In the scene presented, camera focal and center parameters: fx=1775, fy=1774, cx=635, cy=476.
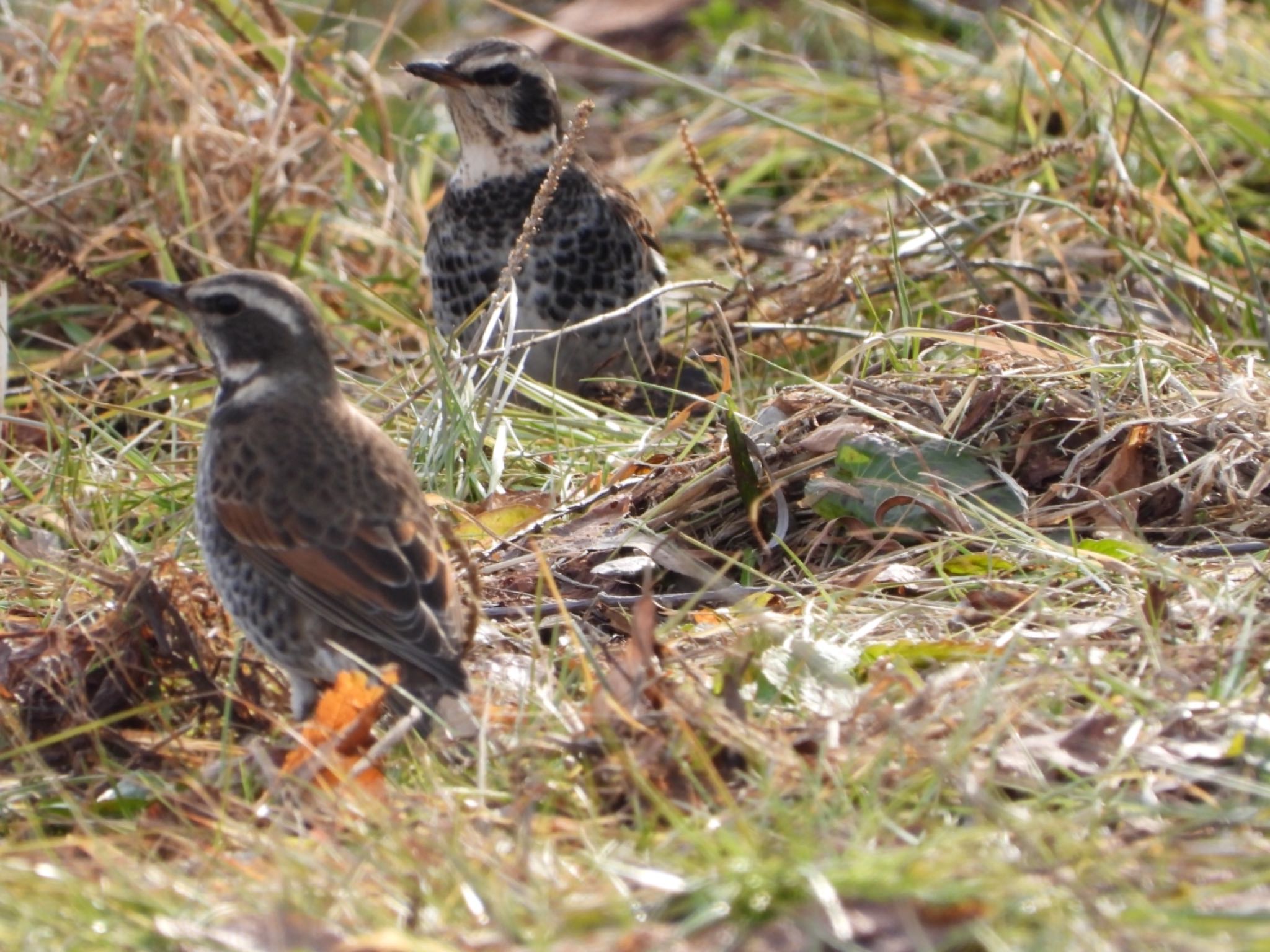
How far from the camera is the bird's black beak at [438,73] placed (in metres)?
6.09

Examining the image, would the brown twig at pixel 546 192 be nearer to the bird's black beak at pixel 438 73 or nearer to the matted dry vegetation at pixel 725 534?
the matted dry vegetation at pixel 725 534

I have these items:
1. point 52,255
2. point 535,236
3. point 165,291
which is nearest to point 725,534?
point 165,291

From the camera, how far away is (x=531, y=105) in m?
6.36

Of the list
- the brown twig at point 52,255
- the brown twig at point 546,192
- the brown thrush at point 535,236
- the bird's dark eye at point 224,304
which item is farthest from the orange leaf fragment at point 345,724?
the brown twig at point 52,255

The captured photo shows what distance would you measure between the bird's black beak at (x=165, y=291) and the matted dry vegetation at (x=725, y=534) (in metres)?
0.63

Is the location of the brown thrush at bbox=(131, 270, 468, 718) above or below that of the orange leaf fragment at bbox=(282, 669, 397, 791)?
above

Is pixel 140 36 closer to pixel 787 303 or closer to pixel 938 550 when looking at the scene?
pixel 787 303

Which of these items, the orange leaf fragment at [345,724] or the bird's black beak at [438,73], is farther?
the bird's black beak at [438,73]

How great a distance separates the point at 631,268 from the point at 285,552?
2.83m

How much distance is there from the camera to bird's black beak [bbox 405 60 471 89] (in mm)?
6086

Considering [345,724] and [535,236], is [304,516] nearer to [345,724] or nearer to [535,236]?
[345,724]

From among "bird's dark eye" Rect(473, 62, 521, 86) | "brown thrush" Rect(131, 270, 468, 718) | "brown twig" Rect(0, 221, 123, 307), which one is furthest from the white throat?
"brown thrush" Rect(131, 270, 468, 718)

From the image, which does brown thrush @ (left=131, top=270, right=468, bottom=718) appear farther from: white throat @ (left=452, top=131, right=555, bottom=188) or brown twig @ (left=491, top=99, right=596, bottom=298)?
white throat @ (left=452, top=131, right=555, bottom=188)

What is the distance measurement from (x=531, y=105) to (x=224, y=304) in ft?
7.89
